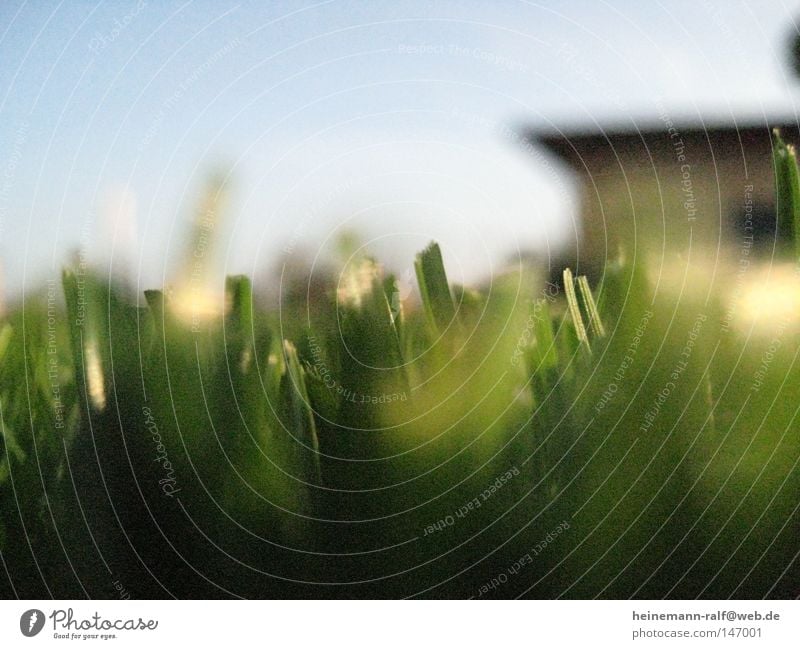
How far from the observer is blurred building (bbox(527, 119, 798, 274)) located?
1.03 meters

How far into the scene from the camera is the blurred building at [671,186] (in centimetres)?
103

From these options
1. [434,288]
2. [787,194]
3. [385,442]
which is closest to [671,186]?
[787,194]

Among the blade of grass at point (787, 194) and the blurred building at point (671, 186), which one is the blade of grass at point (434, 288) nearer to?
the blurred building at point (671, 186)

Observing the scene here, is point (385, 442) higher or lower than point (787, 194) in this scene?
lower

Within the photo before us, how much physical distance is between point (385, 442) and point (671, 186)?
0.49m

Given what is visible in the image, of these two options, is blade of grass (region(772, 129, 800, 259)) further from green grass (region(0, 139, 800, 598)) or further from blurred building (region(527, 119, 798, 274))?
green grass (region(0, 139, 800, 598))

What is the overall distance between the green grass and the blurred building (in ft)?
0.17

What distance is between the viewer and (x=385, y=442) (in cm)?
105

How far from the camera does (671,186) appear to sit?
104 centimetres

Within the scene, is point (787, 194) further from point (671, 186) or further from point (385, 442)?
point (385, 442)

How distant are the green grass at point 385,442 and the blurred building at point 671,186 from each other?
0.05 metres

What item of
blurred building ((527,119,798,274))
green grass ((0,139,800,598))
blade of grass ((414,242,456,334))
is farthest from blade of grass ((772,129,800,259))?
blade of grass ((414,242,456,334))

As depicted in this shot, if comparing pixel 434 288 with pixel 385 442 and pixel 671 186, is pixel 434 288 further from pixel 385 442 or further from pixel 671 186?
pixel 671 186

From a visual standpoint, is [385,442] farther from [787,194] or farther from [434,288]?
[787,194]
